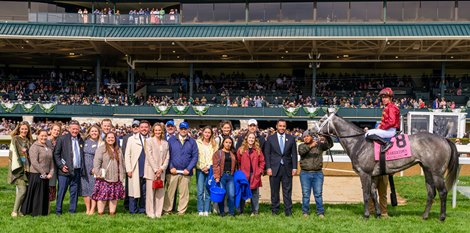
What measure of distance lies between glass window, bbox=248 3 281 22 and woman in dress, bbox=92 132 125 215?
2807 centimetres

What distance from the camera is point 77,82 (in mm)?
42000

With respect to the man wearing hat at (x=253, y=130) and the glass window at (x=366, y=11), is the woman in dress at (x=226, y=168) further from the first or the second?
the glass window at (x=366, y=11)

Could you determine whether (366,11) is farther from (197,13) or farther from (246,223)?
(246,223)

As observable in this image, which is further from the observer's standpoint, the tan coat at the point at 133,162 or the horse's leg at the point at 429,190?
the tan coat at the point at 133,162

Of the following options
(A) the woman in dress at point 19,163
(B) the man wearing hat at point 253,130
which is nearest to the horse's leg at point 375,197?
(B) the man wearing hat at point 253,130

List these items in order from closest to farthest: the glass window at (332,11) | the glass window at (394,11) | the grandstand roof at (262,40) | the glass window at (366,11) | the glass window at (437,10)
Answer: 1. the grandstand roof at (262,40)
2. the glass window at (437,10)
3. the glass window at (394,11)
4. the glass window at (366,11)
5. the glass window at (332,11)

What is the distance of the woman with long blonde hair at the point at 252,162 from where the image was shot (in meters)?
11.9

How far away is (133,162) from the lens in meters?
11.9

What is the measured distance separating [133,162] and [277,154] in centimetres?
268

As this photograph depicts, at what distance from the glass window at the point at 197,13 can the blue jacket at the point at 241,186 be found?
28.9m

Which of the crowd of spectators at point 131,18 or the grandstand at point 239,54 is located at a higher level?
the crowd of spectators at point 131,18

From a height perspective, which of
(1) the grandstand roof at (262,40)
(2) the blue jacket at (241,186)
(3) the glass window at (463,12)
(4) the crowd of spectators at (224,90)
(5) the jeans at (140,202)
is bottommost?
(5) the jeans at (140,202)

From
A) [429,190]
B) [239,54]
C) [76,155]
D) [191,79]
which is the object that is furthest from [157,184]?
Result: [239,54]

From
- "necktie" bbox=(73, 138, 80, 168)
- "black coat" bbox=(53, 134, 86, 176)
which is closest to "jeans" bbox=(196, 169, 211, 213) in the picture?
"black coat" bbox=(53, 134, 86, 176)
